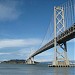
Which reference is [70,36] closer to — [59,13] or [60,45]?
[60,45]

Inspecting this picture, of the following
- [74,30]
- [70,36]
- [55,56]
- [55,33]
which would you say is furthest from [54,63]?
[74,30]

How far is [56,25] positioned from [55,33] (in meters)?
3.95

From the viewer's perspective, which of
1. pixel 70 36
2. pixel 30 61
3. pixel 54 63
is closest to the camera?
pixel 70 36

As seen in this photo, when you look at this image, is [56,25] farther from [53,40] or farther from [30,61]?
[30,61]

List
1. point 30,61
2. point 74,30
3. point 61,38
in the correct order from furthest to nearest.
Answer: point 30,61 < point 61,38 < point 74,30

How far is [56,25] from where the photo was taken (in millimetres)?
65875

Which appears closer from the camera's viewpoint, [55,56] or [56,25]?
[55,56]

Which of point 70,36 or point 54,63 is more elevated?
point 70,36

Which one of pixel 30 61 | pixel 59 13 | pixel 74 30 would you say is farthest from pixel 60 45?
pixel 30 61

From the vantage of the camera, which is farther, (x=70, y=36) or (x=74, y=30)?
(x=70, y=36)

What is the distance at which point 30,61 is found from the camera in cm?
12594

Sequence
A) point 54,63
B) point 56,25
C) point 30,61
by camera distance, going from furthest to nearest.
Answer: point 30,61
point 56,25
point 54,63

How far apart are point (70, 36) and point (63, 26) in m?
10.6

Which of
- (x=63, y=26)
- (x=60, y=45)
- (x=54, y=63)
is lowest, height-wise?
(x=54, y=63)
